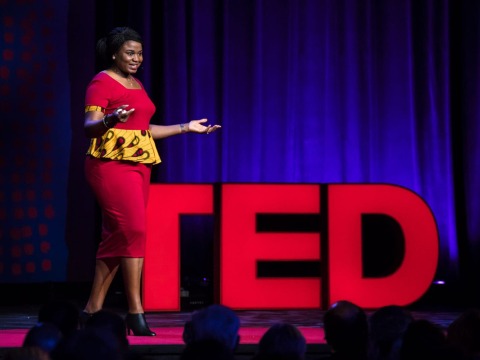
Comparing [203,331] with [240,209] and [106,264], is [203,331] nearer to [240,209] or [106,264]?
[106,264]

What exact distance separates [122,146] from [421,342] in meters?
2.23

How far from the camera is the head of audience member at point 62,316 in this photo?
290 cm

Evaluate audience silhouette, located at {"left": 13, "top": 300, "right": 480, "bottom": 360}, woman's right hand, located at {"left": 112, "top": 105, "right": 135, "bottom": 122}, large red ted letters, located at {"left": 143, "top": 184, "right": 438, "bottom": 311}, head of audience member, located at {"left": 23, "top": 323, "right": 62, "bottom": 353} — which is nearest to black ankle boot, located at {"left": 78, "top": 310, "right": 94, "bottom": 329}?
audience silhouette, located at {"left": 13, "top": 300, "right": 480, "bottom": 360}

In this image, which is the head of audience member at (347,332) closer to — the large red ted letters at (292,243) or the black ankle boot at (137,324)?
the black ankle boot at (137,324)

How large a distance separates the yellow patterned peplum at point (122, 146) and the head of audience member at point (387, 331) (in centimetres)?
173

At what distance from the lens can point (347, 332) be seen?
2.78 m

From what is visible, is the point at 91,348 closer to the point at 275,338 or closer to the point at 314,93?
the point at 275,338

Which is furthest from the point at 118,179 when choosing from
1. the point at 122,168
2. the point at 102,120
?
the point at 102,120

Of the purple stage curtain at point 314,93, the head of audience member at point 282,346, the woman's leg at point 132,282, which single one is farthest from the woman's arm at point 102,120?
the purple stage curtain at point 314,93

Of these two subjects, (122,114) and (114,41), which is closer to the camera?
(122,114)

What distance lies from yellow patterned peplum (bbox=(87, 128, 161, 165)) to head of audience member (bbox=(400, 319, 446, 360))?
1991 mm

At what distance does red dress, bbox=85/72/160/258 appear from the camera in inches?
168

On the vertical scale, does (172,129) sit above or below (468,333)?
above

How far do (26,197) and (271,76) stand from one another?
185 cm
